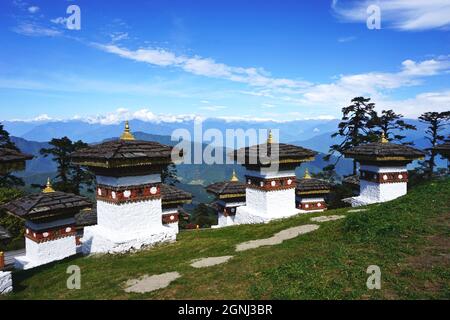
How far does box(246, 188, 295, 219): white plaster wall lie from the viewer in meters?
20.7

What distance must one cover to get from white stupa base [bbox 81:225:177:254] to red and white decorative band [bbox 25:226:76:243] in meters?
0.89

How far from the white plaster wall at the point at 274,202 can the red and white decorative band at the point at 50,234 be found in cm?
995

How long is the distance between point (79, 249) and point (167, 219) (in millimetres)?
7670

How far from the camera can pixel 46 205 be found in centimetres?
1691

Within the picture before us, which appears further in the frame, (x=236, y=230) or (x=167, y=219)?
(x=167, y=219)

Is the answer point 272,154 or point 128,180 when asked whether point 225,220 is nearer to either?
point 272,154

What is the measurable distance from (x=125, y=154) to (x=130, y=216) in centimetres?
276

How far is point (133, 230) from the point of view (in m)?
16.5

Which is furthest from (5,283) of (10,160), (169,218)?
(169,218)

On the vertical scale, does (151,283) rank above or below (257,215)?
above

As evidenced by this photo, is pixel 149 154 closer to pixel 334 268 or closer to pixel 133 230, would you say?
pixel 133 230

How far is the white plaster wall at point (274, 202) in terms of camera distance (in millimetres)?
20672
